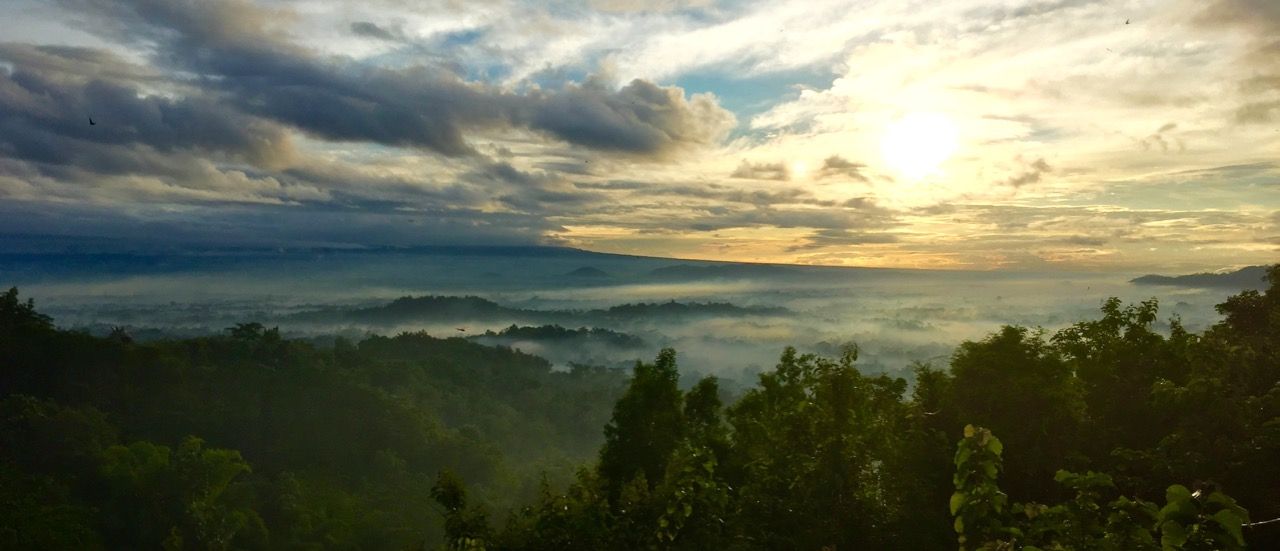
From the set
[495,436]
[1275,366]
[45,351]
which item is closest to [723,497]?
[1275,366]

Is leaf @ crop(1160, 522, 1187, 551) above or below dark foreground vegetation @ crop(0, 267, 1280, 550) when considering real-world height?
above

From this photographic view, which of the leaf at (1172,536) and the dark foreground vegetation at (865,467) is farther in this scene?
the dark foreground vegetation at (865,467)

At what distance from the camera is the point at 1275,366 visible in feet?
52.7

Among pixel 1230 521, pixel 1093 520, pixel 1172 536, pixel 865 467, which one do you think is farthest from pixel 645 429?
pixel 1230 521

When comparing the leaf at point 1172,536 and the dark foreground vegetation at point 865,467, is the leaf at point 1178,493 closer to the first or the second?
the dark foreground vegetation at point 865,467

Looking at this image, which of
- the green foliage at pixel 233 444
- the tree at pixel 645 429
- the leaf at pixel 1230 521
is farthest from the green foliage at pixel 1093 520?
the green foliage at pixel 233 444

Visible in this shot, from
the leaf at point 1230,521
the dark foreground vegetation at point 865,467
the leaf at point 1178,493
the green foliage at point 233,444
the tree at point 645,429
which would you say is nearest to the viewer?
the leaf at point 1230,521

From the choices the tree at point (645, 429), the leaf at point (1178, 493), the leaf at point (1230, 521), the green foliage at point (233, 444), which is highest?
the leaf at point (1178, 493)

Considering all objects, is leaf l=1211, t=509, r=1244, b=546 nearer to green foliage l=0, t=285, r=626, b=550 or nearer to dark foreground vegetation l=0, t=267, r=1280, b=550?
dark foreground vegetation l=0, t=267, r=1280, b=550

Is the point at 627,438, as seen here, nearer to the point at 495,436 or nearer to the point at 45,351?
the point at 45,351

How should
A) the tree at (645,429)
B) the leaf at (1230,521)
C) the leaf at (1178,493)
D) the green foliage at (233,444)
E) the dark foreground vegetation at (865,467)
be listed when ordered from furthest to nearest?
the green foliage at (233,444) → the tree at (645,429) → the dark foreground vegetation at (865,467) → the leaf at (1178,493) → the leaf at (1230,521)

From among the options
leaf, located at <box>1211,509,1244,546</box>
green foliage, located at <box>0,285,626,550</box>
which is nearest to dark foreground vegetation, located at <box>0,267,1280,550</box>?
leaf, located at <box>1211,509,1244,546</box>

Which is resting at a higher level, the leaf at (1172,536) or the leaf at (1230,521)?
the leaf at (1230,521)

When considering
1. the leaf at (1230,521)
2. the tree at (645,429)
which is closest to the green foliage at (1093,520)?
the leaf at (1230,521)
